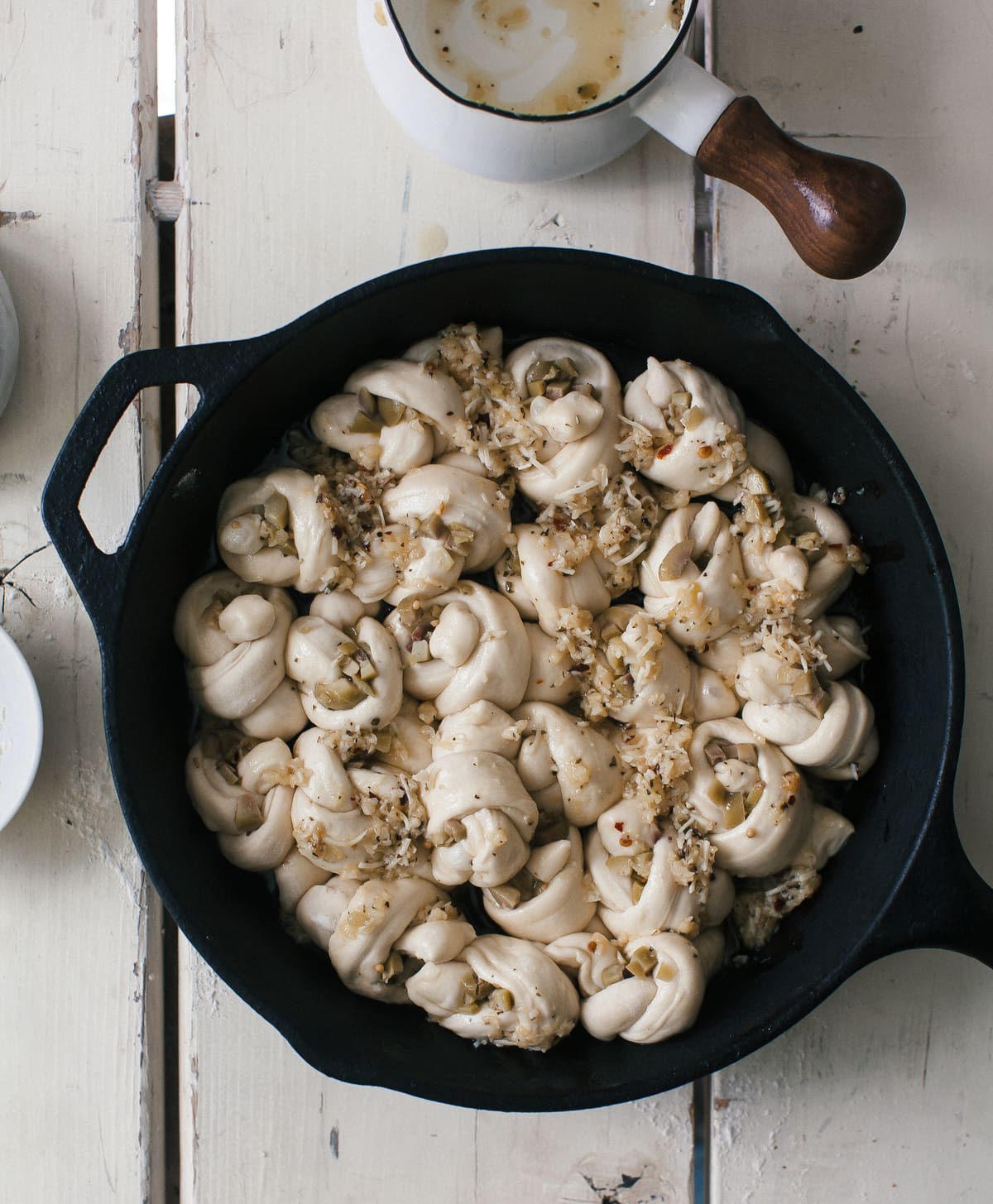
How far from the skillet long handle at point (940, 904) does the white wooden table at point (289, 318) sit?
242 millimetres

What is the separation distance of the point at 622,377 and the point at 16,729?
0.79m

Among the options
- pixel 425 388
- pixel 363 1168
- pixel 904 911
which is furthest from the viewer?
pixel 363 1168

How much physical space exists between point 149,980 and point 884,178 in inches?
45.7

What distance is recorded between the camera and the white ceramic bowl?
3.82 ft

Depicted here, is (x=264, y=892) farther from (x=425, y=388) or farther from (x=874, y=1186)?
(x=874, y=1186)

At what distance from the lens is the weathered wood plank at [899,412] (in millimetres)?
1215

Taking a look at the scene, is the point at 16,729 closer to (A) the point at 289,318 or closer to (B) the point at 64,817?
(B) the point at 64,817

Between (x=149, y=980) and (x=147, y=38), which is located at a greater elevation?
(x=147, y=38)

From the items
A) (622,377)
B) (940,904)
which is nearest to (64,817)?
(622,377)

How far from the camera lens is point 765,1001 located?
1086 millimetres

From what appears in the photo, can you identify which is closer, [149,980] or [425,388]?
[425,388]

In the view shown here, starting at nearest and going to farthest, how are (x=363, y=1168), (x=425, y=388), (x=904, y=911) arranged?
(x=904, y=911), (x=425, y=388), (x=363, y=1168)

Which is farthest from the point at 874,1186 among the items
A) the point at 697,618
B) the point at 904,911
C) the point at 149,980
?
the point at 149,980

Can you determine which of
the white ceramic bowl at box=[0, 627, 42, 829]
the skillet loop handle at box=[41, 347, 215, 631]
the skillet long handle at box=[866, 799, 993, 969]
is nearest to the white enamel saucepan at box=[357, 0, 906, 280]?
the skillet loop handle at box=[41, 347, 215, 631]
